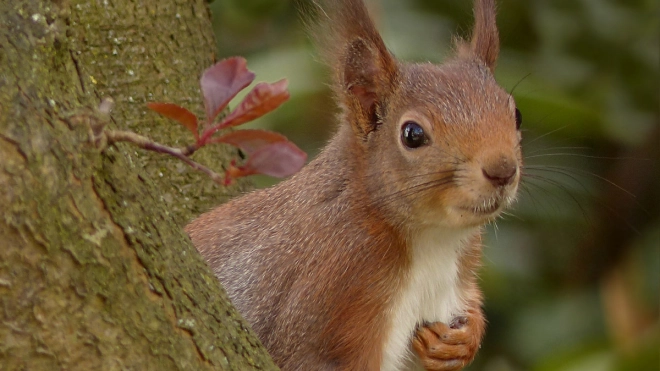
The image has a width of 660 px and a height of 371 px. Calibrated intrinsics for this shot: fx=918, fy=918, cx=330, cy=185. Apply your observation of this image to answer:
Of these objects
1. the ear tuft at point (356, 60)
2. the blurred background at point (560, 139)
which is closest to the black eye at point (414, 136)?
the ear tuft at point (356, 60)

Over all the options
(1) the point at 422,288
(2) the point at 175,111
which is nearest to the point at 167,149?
(2) the point at 175,111

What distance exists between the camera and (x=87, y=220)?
1.22 m

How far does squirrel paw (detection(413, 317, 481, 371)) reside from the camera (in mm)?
2367

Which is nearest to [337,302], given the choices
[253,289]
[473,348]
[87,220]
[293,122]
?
[253,289]

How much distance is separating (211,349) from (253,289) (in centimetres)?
94

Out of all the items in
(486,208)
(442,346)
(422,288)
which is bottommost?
(442,346)

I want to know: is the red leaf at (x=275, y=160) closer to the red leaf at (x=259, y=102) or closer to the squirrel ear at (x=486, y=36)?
the red leaf at (x=259, y=102)

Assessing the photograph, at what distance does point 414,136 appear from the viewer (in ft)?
7.09

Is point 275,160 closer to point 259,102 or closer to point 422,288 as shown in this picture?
point 259,102

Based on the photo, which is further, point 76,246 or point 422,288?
point 422,288

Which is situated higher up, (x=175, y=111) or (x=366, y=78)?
(x=175, y=111)

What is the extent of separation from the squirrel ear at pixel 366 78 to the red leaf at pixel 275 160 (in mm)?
1160

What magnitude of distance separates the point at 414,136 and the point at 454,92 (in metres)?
0.16

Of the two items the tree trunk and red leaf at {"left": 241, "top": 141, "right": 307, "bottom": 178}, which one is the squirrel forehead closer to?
the tree trunk
